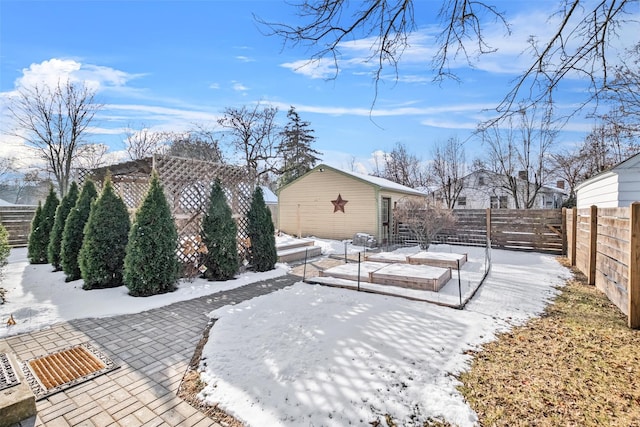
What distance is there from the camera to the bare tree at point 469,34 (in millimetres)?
2600

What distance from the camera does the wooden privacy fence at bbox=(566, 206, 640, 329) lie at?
3.73 metres

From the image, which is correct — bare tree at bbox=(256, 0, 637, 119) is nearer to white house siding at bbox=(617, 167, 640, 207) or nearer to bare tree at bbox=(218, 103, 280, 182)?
white house siding at bbox=(617, 167, 640, 207)

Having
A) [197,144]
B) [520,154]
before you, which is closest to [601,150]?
[520,154]

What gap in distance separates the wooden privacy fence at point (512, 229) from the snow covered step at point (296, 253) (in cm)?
595

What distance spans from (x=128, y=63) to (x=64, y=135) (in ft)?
25.6

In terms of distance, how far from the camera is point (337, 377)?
264cm

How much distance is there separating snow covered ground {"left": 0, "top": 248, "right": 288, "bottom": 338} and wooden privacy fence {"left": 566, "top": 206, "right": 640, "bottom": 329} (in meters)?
6.20

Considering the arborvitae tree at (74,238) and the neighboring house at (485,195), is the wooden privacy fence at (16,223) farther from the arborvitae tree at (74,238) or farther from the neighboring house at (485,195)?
the neighboring house at (485,195)

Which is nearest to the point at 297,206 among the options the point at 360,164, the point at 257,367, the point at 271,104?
the point at 271,104

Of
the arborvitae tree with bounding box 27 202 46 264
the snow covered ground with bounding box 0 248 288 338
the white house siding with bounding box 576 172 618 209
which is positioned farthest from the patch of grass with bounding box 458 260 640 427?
the arborvitae tree with bounding box 27 202 46 264

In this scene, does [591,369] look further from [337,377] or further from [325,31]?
[325,31]

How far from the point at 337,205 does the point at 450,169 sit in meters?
10.9

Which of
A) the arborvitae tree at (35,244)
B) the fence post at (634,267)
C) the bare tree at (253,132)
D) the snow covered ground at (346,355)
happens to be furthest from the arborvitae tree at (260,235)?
the bare tree at (253,132)

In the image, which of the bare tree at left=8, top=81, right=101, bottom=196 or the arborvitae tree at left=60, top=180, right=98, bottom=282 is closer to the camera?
the arborvitae tree at left=60, top=180, right=98, bottom=282
